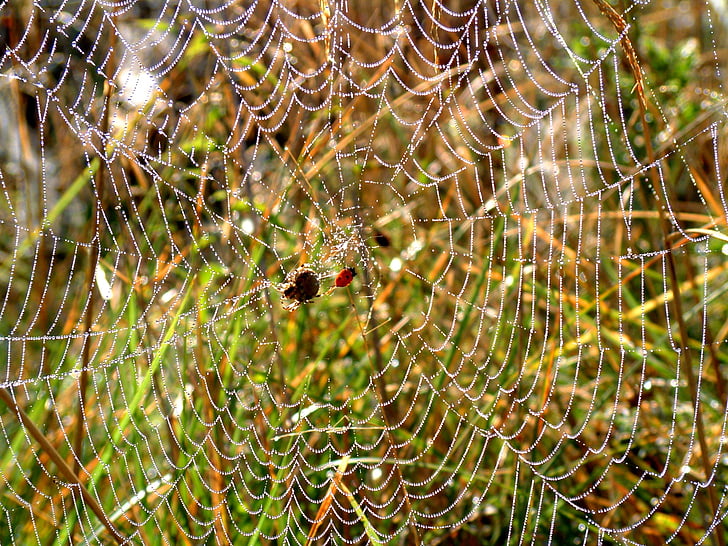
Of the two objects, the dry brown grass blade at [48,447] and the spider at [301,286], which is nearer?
the dry brown grass blade at [48,447]

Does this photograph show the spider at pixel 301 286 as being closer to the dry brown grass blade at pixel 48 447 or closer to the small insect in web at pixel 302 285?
the small insect in web at pixel 302 285

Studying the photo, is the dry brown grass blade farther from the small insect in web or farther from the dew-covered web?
the small insect in web

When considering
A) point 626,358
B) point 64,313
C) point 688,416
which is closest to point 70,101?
point 64,313

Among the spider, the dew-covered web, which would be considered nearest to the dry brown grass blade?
the dew-covered web

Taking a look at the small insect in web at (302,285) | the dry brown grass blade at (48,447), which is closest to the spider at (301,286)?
the small insect in web at (302,285)

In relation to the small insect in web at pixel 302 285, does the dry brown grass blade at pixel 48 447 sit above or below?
below

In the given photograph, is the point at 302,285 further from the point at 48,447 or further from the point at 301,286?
the point at 48,447

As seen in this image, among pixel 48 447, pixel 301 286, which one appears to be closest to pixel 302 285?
pixel 301 286

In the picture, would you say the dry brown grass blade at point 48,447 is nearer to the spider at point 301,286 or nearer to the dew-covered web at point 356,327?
the dew-covered web at point 356,327
